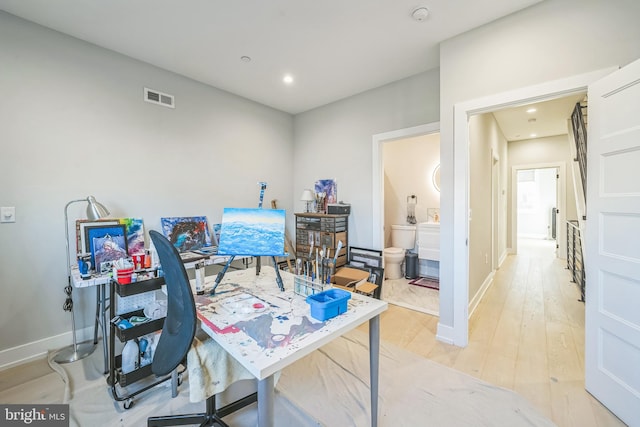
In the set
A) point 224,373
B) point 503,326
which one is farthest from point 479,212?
point 224,373

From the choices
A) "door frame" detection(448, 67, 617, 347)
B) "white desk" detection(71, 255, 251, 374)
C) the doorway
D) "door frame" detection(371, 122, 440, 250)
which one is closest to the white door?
"door frame" detection(448, 67, 617, 347)

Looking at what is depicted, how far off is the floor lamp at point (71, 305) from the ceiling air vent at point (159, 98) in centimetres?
125

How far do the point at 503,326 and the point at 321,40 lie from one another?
3.30 metres

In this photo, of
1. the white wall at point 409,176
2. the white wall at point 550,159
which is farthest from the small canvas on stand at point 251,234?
the white wall at point 550,159

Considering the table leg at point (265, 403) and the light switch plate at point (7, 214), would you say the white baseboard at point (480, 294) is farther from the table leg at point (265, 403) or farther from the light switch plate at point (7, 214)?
the light switch plate at point (7, 214)

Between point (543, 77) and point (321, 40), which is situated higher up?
point (321, 40)

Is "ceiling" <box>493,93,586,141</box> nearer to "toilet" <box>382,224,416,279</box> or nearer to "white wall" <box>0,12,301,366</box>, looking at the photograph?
"toilet" <box>382,224,416,279</box>

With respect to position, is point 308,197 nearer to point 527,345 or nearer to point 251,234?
point 251,234

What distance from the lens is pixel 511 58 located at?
207cm

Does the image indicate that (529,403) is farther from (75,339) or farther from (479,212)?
(75,339)

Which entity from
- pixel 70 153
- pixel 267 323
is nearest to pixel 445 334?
pixel 267 323

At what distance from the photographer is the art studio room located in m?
1.52

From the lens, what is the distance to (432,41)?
240 cm

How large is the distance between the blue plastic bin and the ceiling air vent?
2.82m
